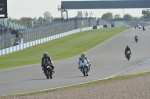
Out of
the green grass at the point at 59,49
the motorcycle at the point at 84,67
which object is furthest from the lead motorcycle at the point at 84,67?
the green grass at the point at 59,49

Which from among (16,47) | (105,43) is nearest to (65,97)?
(16,47)

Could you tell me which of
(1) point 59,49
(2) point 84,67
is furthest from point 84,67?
(1) point 59,49

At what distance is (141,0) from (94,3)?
10.7 meters

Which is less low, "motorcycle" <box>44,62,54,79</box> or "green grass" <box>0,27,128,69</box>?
"motorcycle" <box>44,62,54,79</box>

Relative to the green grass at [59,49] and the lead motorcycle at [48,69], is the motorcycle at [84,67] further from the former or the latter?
the green grass at [59,49]

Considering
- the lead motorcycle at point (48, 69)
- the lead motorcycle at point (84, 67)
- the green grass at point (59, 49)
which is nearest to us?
the lead motorcycle at point (48, 69)

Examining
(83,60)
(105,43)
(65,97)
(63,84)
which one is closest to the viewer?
(65,97)

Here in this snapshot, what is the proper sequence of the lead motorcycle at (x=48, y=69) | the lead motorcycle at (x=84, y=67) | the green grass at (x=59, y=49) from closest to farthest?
1. the lead motorcycle at (x=48, y=69)
2. the lead motorcycle at (x=84, y=67)
3. the green grass at (x=59, y=49)

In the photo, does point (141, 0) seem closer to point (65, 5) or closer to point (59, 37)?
point (65, 5)

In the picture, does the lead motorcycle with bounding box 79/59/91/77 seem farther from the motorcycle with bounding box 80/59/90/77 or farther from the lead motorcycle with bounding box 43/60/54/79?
the lead motorcycle with bounding box 43/60/54/79

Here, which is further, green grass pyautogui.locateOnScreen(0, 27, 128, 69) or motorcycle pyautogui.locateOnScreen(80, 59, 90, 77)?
green grass pyautogui.locateOnScreen(0, 27, 128, 69)

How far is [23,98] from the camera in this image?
18.2 metres

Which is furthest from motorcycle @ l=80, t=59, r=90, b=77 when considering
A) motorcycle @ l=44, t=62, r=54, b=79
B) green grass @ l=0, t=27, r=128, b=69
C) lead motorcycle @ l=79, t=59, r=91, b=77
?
green grass @ l=0, t=27, r=128, b=69

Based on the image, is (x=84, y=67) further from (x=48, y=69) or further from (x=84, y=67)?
(x=48, y=69)
